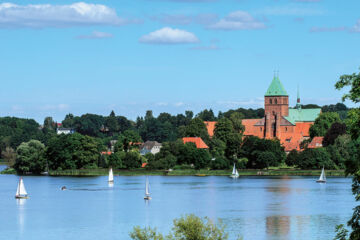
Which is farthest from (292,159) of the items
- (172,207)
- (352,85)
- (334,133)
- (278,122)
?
(352,85)

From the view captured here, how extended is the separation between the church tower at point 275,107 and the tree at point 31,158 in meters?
51.4

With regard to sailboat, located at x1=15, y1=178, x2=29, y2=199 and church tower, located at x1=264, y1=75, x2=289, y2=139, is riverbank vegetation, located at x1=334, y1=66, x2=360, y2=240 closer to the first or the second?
sailboat, located at x1=15, y1=178, x2=29, y2=199

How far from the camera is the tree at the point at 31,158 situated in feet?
362

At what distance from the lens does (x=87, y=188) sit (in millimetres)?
82188

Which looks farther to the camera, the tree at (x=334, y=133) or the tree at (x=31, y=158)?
the tree at (x=334, y=133)

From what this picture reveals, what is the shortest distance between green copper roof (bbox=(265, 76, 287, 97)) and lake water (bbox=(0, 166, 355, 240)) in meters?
55.3

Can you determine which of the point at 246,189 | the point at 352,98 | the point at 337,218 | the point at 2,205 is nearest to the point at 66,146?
the point at 246,189

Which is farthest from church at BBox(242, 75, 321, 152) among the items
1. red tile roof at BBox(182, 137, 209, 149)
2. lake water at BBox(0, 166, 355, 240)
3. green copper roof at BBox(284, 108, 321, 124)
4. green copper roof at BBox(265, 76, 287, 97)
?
lake water at BBox(0, 166, 355, 240)

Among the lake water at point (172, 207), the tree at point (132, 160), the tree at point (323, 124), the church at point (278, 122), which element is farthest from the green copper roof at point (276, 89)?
the lake water at point (172, 207)

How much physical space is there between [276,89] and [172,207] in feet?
299

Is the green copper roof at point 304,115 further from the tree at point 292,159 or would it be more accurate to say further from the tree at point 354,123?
the tree at point 354,123

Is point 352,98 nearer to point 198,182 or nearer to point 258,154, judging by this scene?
point 198,182

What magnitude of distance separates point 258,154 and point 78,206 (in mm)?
48425

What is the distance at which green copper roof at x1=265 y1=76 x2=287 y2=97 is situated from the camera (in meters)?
148
